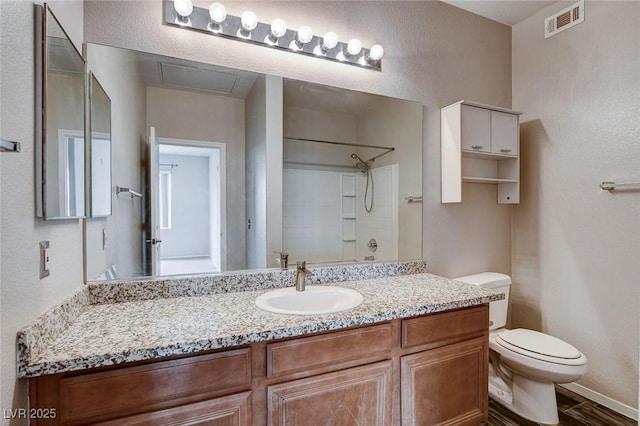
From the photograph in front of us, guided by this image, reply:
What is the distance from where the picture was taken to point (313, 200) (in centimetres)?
185

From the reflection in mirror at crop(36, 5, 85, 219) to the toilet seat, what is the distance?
2266mm

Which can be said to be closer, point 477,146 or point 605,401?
point 605,401

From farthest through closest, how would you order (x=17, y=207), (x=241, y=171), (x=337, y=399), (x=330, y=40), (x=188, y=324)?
(x=330, y=40)
(x=241, y=171)
(x=337, y=399)
(x=188, y=324)
(x=17, y=207)

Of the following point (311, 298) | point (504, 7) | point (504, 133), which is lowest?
point (311, 298)

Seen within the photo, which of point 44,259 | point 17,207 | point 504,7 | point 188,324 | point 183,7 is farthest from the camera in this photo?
point 504,7

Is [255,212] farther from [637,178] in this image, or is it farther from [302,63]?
[637,178]

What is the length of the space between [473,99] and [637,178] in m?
1.08

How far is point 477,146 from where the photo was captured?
2146mm

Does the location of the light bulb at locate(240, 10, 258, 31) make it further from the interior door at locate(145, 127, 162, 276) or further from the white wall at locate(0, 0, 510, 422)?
the interior door at locate(145, 127, 162, 276)

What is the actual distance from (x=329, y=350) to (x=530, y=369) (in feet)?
4.29

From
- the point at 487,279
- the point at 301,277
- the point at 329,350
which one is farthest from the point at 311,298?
the point at 487,279

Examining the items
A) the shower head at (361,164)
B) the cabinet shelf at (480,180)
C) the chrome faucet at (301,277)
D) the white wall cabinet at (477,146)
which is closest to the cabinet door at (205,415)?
the chrome faucet at (301,277)

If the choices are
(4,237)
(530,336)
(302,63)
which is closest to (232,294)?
(4,237)

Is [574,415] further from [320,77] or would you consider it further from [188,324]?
[320,77]
